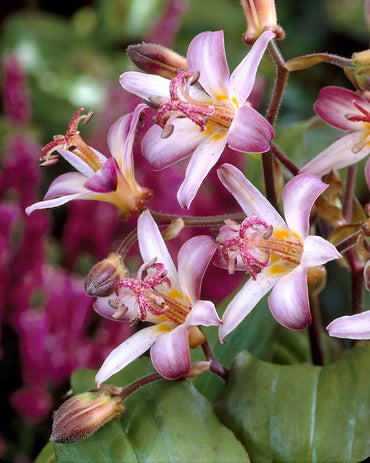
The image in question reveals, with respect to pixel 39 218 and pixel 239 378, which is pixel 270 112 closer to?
pixel 239 378

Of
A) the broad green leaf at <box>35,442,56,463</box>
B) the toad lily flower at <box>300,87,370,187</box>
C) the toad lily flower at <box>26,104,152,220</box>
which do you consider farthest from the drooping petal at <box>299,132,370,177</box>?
the broad green leaf at <box>35,442,56,463</box>

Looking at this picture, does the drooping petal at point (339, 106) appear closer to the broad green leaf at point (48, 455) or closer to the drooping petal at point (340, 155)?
the drooping petal at point (340, 155)

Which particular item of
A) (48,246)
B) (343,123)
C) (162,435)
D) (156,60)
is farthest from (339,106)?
(48,246)

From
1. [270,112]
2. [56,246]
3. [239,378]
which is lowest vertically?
[56,246]

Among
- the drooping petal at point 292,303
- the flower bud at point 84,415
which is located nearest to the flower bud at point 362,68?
the drooping petal at point 292,303

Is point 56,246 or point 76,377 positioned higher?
point 76,377

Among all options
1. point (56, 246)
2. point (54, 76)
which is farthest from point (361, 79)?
point (54, 76)

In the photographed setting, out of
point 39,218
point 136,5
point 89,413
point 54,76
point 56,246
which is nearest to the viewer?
point 89,413

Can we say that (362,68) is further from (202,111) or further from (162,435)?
(162,435)
